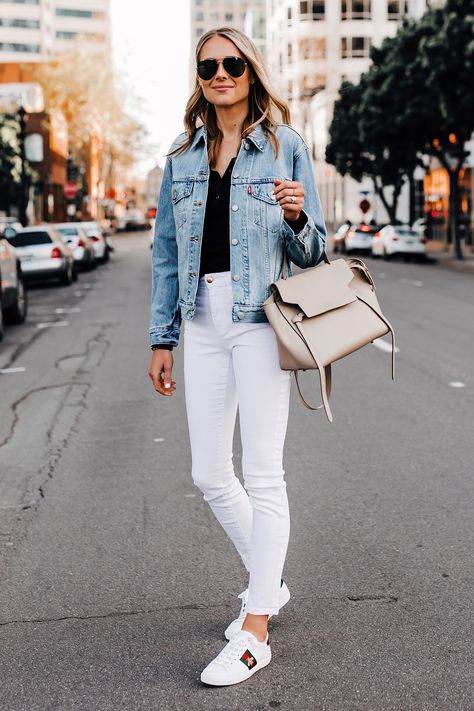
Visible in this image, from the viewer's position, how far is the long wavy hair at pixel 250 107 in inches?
132

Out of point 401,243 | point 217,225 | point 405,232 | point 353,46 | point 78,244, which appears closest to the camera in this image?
point 217,225

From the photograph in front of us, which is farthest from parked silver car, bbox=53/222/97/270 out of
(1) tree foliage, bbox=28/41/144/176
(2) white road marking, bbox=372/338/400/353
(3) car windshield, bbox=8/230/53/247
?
(1) tree foliage, bbox=28/41/144/176

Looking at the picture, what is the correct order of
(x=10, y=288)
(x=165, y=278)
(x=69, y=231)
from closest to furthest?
(x=165, y=278)
(x=10, y=288)
(x=69, y=231)

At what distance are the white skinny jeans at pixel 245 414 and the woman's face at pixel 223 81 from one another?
563 millimetres

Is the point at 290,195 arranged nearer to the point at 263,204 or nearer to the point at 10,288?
the point at 263,204

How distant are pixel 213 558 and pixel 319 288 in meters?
1.74

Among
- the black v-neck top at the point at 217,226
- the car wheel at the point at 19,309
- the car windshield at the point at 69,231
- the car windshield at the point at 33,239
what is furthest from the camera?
the car windshield at the point at 69,231

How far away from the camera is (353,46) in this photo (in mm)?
89062

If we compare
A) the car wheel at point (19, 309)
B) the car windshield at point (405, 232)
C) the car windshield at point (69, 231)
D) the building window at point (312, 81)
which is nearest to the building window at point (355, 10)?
the building window at point (312, 81)

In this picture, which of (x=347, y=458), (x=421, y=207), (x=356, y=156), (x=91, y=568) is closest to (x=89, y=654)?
(x=91, y=568)

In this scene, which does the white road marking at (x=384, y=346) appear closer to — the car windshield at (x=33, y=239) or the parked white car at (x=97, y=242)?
the car windshield at (x=33, y=239)

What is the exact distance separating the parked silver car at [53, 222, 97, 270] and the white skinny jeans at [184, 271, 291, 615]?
98.0 feet

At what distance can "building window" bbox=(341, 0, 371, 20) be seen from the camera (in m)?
89.1

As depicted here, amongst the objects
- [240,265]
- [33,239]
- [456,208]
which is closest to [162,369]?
[240,265]
